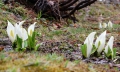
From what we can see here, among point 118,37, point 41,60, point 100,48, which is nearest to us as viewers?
point 41,60

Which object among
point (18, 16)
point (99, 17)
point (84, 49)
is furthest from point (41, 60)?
point (99, 17)

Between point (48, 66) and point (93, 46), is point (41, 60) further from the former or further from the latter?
point (93, 46)

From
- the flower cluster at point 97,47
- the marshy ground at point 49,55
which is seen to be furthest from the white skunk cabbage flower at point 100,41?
the marshy ground at point 49,55

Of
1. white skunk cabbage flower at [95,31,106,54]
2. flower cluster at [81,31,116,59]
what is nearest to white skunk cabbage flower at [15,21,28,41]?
flower cluster at [81,31,116,59]

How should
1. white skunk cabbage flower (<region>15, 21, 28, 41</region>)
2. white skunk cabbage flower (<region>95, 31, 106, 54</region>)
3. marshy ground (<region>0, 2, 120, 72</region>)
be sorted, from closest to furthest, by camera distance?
marshy ground (<region>0, 2, 120, 72</region>) < white skunk cabbage flower (<region>15, 21, 28, 41</region>) < white skunk cabbage flower (<region>95, 31, 106, 54</region>)

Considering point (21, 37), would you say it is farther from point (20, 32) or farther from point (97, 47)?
point (97, 47)

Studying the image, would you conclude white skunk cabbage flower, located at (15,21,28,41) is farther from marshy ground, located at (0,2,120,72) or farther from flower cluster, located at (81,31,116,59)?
flower cluster, located at (81,31,116,59)

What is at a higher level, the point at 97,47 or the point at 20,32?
the point at 20,32

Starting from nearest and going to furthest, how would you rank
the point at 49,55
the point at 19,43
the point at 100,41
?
the point at 49,55
the point at 19,43
the point at 100,41

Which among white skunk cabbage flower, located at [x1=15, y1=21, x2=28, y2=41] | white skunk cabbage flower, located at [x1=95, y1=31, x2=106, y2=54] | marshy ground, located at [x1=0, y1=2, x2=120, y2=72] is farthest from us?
white skunk cabbage flower, located at [x1=95, y1=31, x2=106, y2=54]

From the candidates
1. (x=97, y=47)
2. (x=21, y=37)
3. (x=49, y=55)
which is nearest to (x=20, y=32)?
(x=21, y=37)

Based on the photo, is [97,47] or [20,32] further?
[97,47]
